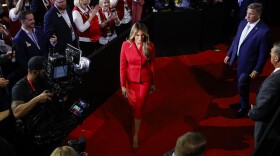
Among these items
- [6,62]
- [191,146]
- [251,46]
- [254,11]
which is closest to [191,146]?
[191,146]

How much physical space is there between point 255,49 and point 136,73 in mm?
1696

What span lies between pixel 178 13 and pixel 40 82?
4250 mm

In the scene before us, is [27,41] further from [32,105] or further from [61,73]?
[32,105]

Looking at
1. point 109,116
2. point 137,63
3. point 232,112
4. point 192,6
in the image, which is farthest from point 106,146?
point 192,6

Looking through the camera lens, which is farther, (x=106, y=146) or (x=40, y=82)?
(x=106, y=146)

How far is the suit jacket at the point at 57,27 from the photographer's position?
5.20 m

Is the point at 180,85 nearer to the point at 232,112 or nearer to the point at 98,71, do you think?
the point at 232,112

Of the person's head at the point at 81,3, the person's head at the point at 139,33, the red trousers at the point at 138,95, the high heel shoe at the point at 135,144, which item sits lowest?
the high heel shoe at the point at 135,144

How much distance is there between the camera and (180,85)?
6289 mm

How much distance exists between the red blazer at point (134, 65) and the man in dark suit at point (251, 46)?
1361 millimetres

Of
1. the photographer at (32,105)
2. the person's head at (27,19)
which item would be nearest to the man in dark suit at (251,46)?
the photographer at (32,105)

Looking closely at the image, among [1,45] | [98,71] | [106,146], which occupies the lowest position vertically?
[106,146]

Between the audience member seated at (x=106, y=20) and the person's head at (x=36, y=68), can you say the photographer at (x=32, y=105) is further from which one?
the audience member seated at (x=106, y=20)

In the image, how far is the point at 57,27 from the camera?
17.3 ft
